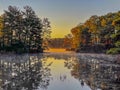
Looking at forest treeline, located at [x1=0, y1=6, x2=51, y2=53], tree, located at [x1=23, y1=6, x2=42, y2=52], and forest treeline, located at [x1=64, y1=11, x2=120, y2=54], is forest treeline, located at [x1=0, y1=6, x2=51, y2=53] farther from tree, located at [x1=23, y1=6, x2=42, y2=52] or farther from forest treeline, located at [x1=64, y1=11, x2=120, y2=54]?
forest treeline, located at [x1=64, y1=11, x2=120, y2=54]

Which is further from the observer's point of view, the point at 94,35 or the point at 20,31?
the point at 94,35

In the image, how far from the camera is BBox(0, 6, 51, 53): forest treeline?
246ft

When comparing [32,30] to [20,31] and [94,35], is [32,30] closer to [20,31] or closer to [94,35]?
[20,31]

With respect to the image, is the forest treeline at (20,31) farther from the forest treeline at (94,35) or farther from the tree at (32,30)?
the forest treeline at (94,35)

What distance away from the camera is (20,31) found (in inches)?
3287

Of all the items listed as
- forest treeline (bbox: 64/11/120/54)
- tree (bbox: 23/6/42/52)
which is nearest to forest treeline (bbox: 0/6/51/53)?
tree (bbox: 23/6/42/52)

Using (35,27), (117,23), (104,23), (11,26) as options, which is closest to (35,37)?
(35,27)

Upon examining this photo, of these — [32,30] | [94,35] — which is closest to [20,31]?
[32,30]

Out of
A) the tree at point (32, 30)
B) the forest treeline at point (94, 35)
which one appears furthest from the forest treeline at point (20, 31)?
the forest treeline at point (94, 35)

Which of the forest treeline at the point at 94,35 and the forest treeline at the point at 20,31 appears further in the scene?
the forest treeline at the point at 94,35

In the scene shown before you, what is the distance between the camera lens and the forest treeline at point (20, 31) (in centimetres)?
7501

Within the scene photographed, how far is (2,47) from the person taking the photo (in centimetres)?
6981

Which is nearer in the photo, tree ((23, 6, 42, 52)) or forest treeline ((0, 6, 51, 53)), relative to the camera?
forest treeline ((0, 6, 51, 53))

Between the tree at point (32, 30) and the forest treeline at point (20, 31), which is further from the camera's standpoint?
the tree at point (32, 30)
